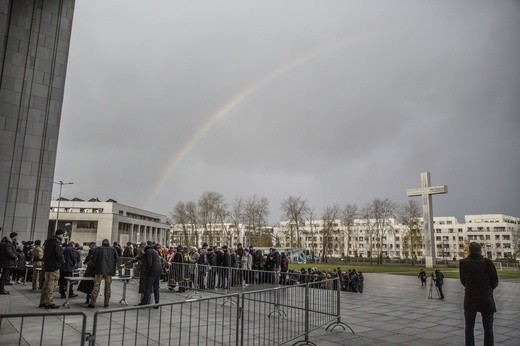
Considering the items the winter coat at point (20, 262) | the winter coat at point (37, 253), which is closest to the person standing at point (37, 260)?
the winter coat at point (37, 253)

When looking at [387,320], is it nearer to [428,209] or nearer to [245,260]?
[245,260]

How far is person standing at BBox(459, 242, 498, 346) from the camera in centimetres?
636

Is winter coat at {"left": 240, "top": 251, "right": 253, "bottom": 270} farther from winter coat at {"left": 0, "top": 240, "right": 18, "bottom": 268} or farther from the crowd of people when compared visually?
winter coat at {"left": 0, "top": 240, "right": 18, "bottom": 268}

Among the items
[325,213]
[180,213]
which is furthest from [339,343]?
[180,213]

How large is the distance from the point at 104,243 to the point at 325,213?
7602 centimetres

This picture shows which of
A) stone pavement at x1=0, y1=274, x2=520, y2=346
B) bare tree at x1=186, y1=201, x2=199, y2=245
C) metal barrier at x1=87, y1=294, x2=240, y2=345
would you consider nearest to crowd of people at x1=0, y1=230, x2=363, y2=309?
stone pavement at x1=0, y1=274, x2=520, y2=346

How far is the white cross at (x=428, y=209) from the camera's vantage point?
49.8m

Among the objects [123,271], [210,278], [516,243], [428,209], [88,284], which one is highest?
[428,209]

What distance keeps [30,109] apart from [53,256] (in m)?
10.9

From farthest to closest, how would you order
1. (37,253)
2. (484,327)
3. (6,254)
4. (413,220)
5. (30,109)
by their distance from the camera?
1. (413,220)
2. (30,109)
3. (37,253)
4. (6,254)
5. (484,327)

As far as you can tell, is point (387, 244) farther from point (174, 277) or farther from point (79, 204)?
point (174, 277)

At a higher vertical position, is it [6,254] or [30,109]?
[30,109]

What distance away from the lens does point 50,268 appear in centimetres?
988

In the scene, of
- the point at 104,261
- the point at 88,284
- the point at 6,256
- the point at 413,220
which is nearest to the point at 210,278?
the point at 88,284
